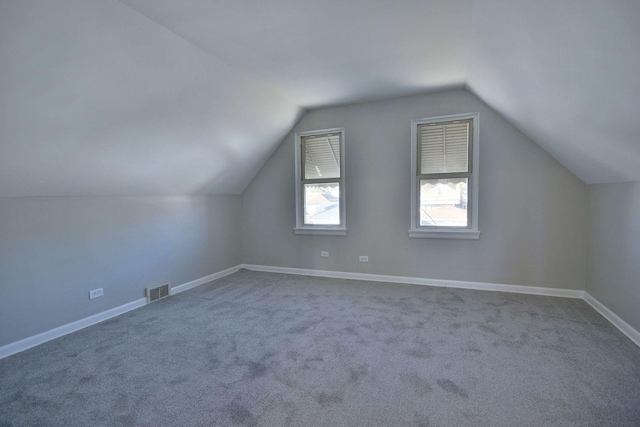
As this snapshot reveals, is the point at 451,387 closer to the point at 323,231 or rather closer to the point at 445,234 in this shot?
the point at 445,234

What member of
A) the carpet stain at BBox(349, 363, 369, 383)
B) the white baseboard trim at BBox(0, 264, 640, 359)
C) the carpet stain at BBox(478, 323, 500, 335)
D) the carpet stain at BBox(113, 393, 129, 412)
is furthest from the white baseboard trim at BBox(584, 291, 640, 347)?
the carpet stain at BBox(113, 393, 129, 412)

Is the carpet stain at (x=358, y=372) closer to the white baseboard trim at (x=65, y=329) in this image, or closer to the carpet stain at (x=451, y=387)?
the carpet stain at (x=451, y=387)

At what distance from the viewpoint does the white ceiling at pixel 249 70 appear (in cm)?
180

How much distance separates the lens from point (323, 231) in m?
4.90

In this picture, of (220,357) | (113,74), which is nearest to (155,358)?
(220,357)

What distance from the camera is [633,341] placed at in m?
2.62

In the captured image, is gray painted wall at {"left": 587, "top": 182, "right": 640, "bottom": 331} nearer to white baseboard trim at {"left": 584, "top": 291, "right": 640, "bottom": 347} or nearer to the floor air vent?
white baseboard trim at {"left": 584, "top": 291, "right": 640, "bottom": 347}

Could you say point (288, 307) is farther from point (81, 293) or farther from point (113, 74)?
point (113, 74)

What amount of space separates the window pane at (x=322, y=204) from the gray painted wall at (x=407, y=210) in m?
0.22

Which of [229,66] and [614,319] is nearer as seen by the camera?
[614,319]

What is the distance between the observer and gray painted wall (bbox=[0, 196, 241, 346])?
2629 mm

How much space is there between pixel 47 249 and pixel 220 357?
191 cm

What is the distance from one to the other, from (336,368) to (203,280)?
9.78 ft

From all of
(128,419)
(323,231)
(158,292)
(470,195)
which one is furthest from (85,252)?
(470,195)
